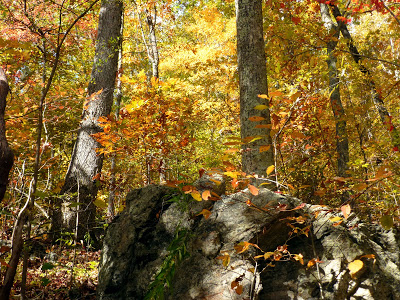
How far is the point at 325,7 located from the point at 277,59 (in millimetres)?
1898

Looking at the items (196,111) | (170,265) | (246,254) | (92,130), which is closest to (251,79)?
(246,254)

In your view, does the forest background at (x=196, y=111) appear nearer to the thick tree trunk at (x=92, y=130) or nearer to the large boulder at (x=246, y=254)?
the thick tree trunk at (x=92, y=130)

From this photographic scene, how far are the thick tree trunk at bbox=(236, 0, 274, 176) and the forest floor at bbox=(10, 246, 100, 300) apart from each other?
2.10 metres

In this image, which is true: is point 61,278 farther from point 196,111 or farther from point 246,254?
point 196,111

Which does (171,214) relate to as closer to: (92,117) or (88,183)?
(88,183)

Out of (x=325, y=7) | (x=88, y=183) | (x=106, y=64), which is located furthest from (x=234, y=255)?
(x=325, y=7)

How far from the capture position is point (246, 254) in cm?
205

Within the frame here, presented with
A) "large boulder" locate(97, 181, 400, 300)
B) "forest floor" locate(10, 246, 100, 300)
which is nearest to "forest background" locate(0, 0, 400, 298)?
"forest floor" locate(10, 246, 100, 300)

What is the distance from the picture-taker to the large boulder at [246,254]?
193cm

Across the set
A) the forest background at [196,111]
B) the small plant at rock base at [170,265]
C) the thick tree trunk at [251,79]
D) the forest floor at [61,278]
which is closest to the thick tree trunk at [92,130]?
the forest background at [196,111]

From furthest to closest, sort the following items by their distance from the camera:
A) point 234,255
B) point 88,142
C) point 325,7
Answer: point 325,7, point 88,142, point 234,255

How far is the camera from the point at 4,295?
1770mm

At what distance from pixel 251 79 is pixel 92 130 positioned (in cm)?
310

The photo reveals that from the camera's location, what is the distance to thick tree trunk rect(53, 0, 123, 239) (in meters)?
4.56
